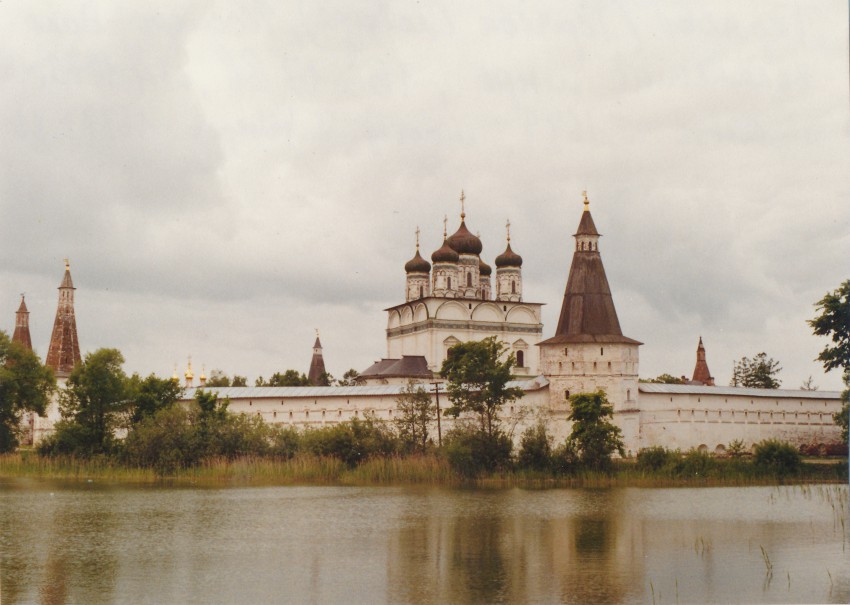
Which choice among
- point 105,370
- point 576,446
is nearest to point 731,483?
point 576,446

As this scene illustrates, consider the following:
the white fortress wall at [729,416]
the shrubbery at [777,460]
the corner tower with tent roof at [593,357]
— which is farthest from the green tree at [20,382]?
the shrubbery at [777,460]

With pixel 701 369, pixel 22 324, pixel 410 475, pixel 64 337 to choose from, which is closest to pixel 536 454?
pixel 410 475

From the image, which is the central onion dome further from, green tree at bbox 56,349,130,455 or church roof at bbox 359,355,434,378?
green tree at bbox 56,349,130,455

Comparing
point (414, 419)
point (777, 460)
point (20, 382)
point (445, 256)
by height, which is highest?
point (445, 256)

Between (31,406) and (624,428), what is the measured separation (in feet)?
58.7

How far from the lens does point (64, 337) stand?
38.5 m

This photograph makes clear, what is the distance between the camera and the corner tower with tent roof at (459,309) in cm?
4200

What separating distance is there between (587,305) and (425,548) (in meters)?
18.7

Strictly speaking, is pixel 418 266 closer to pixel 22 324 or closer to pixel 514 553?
pixel 22 324

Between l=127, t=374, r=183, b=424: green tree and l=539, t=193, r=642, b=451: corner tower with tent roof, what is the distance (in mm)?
10752

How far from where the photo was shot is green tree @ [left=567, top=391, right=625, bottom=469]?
23984mm

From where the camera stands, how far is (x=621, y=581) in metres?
10.6

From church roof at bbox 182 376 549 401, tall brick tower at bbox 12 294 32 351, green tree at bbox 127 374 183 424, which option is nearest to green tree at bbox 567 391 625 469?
church roof at bbox 182 376 549 401

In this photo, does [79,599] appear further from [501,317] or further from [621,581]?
[501,317]
